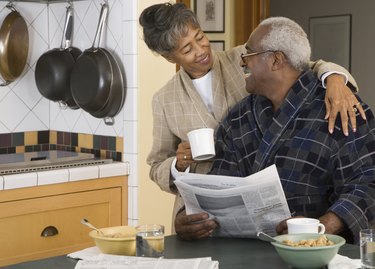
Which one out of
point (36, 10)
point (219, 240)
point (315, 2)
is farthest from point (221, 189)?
point (315, 2)

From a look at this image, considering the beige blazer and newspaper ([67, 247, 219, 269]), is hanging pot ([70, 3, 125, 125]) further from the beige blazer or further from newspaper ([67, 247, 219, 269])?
newspaper ([67, 247, 219, 269])

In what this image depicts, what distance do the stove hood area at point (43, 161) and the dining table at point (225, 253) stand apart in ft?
4.00

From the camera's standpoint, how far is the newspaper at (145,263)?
186 centimetres

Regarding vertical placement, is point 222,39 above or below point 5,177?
above

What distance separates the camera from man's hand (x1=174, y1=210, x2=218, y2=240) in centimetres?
228

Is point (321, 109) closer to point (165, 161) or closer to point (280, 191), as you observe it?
→ point (280, 191)

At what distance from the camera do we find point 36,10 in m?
3.93

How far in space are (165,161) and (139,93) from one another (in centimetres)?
92

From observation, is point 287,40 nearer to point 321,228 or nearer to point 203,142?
point 203,142

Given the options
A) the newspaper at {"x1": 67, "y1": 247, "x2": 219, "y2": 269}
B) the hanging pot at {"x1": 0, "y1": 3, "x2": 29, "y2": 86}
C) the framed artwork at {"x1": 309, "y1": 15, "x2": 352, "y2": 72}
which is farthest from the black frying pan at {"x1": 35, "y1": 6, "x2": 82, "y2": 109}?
the framed artwork at {"x1": 309, "y1": 15, "x2": 352, "y2": 72}

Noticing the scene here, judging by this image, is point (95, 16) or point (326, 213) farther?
point (95, 16)

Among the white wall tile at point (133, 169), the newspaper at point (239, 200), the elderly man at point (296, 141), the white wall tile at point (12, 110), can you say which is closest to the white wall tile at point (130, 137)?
the white wall tile at point (133, 169)

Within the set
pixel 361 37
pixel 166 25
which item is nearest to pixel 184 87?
pixel 166 25

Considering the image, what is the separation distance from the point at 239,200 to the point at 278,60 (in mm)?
531
